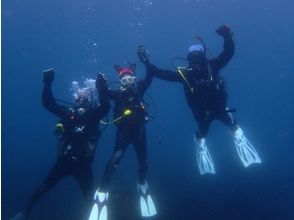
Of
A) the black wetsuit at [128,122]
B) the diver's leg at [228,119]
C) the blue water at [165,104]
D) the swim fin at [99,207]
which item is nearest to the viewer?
the swim fin at [99,207]

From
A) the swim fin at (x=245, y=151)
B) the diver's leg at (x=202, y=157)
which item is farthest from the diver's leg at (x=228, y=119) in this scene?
the diver's leg at (x=202, y=157)

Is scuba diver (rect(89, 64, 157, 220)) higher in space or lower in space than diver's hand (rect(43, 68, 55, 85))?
lower

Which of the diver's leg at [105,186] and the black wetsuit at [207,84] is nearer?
the diver's leg at [105,186]

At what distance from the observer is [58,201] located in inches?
574

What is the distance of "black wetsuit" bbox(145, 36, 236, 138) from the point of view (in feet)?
27.7

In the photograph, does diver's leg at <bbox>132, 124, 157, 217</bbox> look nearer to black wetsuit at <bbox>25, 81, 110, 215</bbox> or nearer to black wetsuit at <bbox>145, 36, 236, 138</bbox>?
black wetsuit at <bbox>25, 81, 110, 215</bbox>

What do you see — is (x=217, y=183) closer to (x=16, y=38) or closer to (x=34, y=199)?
(x=34, y=199)

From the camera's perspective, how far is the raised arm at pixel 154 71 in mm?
8883

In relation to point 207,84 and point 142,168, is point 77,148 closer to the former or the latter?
point 142,168

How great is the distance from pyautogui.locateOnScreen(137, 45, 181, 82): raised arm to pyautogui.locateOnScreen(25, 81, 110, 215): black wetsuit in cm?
141

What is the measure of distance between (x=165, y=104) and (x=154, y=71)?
5241cm

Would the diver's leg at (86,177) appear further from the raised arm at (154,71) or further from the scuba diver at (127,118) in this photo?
the raised arm at (154,71)

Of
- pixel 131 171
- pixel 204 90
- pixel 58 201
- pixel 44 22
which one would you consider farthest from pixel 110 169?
pixel 44 22

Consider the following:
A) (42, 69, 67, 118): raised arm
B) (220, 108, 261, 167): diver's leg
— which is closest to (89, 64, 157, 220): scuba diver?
(42, 69, 67, 118): raised arm
